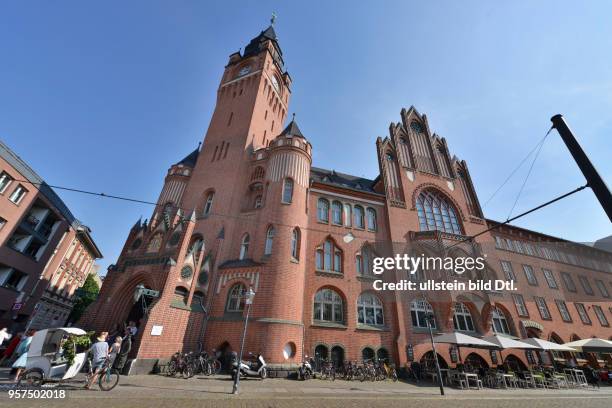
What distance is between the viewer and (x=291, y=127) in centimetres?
2231

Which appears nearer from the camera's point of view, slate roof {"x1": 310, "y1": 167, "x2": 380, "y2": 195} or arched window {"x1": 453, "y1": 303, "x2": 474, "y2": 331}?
arched window {"x1": 453, "y1": 303, "x2": 474, "y2": 331}

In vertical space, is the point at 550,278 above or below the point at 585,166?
above

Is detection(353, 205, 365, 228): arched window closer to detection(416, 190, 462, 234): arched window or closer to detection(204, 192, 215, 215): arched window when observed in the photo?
detection(416, 190, 462, 234): arched window

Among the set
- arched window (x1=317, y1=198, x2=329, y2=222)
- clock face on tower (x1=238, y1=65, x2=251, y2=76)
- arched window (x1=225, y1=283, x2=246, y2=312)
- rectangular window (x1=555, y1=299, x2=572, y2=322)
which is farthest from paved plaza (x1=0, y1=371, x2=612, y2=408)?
clock face on tower (x1=238, y1=65, x2=251, y2=76)

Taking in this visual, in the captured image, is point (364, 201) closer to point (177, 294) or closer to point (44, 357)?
point (177, 294)

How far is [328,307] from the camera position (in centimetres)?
1756

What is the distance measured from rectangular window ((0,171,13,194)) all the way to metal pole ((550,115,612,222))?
108 ft

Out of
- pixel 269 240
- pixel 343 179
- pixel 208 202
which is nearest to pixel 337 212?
pixel 343 179

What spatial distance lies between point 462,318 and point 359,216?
419 inches

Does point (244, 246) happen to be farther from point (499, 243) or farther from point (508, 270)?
point (499, 243)

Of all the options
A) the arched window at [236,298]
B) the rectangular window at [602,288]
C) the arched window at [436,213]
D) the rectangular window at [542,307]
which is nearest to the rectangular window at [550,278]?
the rectangular window at [542,307]

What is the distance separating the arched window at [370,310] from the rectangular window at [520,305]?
12.7 meters

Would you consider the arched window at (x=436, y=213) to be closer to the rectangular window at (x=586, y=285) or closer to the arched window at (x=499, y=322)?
the arched window at (x=499, y=322)

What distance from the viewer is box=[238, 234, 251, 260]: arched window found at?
17.6 meters
